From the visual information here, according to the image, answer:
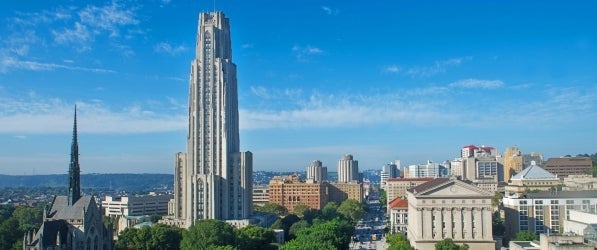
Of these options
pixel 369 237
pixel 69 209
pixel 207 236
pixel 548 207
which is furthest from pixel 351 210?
pixel 69 209

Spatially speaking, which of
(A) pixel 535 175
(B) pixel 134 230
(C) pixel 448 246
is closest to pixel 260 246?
(B) pixel 134 230

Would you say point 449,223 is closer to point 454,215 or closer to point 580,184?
point 454,215

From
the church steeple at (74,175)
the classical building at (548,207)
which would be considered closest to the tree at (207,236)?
the church steeple at (74,175)

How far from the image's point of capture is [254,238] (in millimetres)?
104812

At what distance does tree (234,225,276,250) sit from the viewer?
102 meters

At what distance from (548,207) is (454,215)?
20453 mm

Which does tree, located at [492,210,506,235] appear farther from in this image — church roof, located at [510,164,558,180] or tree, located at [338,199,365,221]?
tree, located at [338,199,365,221]

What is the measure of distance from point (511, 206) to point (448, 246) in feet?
99.8

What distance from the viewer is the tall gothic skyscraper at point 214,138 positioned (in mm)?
136500

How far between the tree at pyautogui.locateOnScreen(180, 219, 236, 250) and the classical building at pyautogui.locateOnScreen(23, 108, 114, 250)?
47.9 ft

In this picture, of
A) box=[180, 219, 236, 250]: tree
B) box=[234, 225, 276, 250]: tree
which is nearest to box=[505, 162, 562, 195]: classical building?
box=[234, 225, 276, 250]: tree

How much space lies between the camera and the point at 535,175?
160 m

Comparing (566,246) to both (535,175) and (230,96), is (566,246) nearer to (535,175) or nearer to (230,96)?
(230,96)

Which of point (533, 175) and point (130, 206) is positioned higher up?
point (533, 175)
